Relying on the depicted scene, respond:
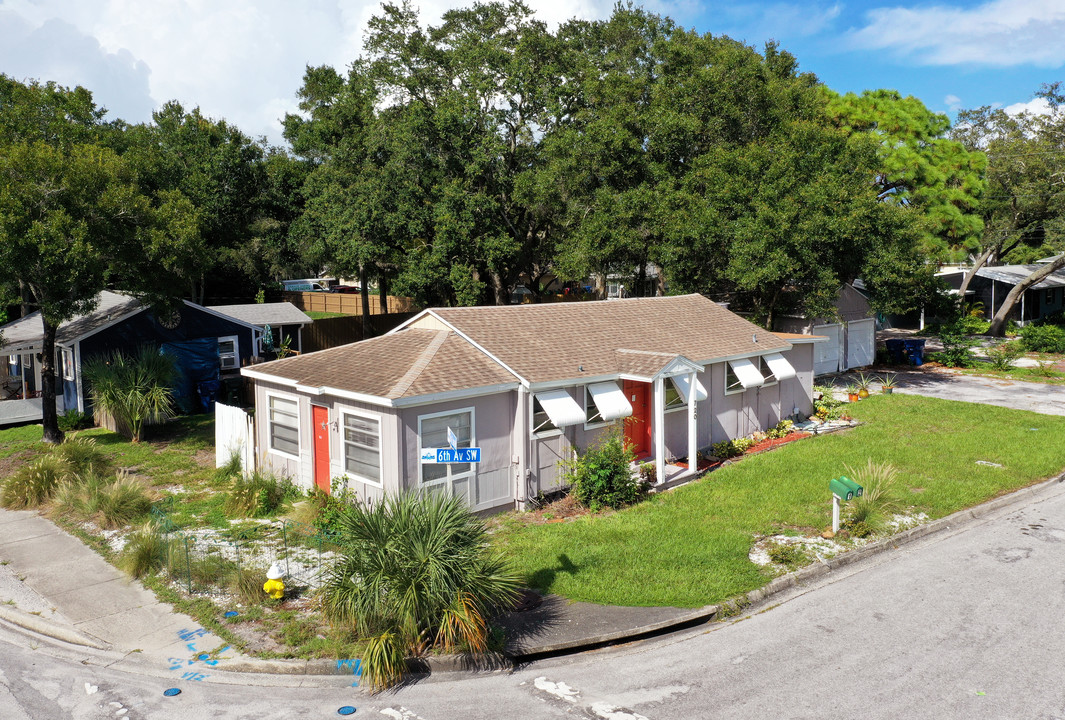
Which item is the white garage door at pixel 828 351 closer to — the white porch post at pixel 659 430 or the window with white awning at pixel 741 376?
the window with white awning at pixel 741 376

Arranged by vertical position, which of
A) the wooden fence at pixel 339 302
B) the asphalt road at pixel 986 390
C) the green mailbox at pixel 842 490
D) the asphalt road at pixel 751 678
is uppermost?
the wooden fence at pixel 339 302

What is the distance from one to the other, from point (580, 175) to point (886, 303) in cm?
1147

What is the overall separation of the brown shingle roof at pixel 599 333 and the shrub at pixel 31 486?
27.5 ft

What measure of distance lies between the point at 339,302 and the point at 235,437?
41.8 m

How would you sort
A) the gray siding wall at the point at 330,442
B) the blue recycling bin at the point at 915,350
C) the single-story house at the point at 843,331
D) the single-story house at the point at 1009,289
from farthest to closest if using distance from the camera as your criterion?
the single-story house at the point at 1009,289 < the blue recycling bin at the point at 915,350 < the single-story house at the point at 843,331 < the gray siding wall at the point at 330,442

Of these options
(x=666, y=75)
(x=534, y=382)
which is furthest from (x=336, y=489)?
(x=666, y=75)

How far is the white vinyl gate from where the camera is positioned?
639 inches

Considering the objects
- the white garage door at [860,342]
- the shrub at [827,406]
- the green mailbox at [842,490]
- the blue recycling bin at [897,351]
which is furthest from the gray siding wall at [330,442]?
the blue recycling bin at [897,351]

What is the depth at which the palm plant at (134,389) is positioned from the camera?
20.2 metres

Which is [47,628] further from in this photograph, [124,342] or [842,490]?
[124,342]

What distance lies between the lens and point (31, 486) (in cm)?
1476

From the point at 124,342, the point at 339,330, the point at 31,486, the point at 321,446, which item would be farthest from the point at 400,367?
the point at 339,330

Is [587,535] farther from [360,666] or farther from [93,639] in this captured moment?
[93,639]

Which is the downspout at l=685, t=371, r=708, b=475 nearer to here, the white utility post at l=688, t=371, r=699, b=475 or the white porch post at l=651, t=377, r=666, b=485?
the white utility post at l=688, t=371, r=699, b=475
